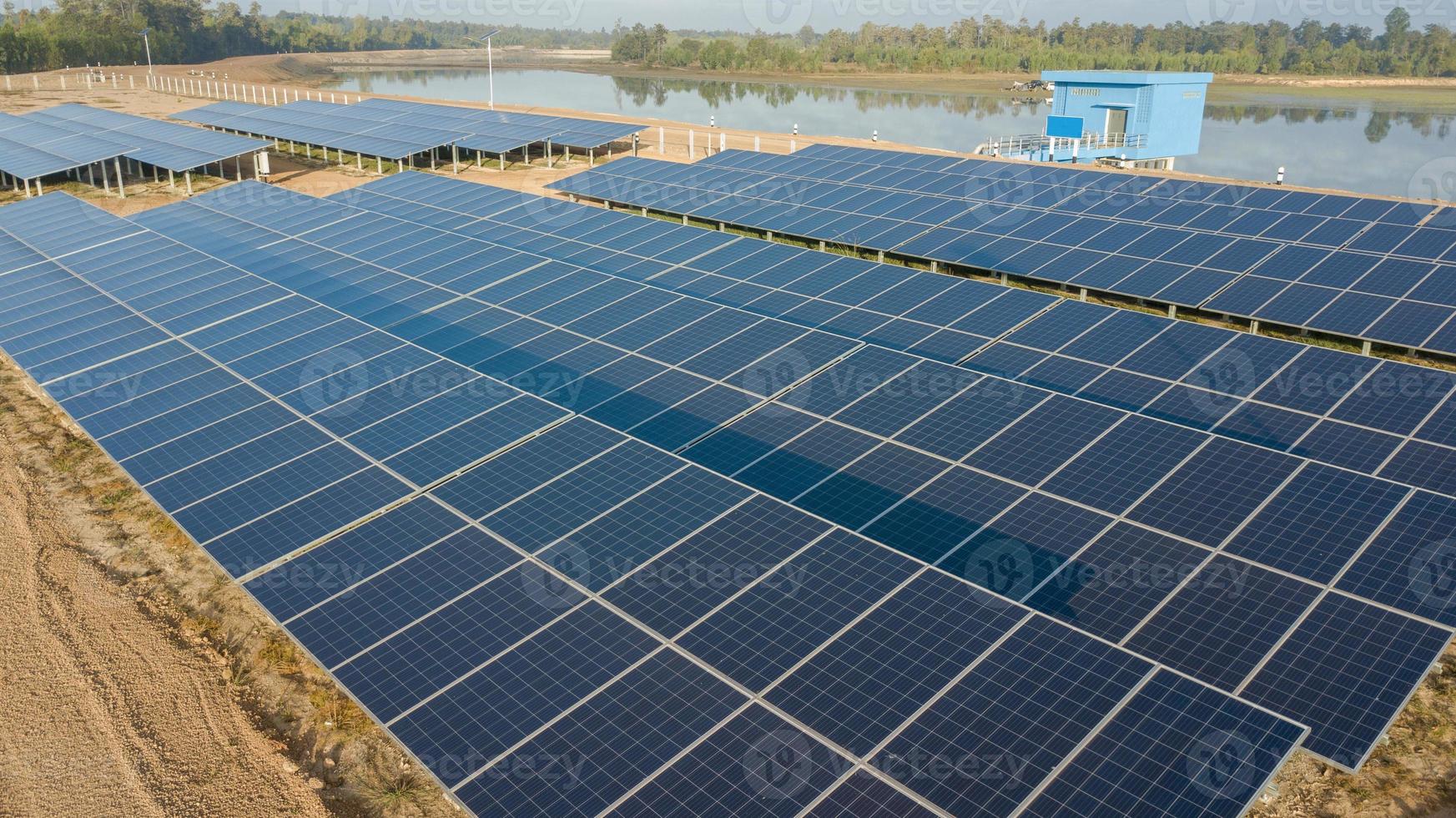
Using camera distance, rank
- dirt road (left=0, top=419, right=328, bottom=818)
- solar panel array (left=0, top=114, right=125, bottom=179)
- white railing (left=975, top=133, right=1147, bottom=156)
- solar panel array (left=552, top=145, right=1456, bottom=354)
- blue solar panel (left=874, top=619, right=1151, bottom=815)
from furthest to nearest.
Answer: white railing (left=975, top=133, right=1147, bottom=156) < solar panel array (left=0, top=114, right=125, bottom=179) < solar panel array (left=552, top=145, right=1456, bottom=354) < dirt road (left=0, top=419, right=328, bottom=818) < blue solar panel (left=874, top=619, right=1151, bottom=815)

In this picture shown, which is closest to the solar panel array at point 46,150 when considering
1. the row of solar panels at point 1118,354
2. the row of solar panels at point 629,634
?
the row of solar panels at point 1118,354

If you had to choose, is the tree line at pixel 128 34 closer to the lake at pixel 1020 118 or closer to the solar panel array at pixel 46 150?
the lake at pixel 1020 118

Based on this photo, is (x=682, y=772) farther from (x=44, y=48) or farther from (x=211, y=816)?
(x=44, y=48)

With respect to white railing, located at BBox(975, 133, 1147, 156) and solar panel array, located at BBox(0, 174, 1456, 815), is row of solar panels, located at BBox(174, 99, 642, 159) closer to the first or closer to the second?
white railing, located at BBox(975, 133, 1147, 156)

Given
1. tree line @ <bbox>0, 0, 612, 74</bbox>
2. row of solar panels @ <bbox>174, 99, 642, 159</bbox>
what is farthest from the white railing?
tree line @ <bbox>0, 0, 612, 74</bbox>

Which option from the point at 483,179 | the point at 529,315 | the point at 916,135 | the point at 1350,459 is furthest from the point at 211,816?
the point at 916,135
